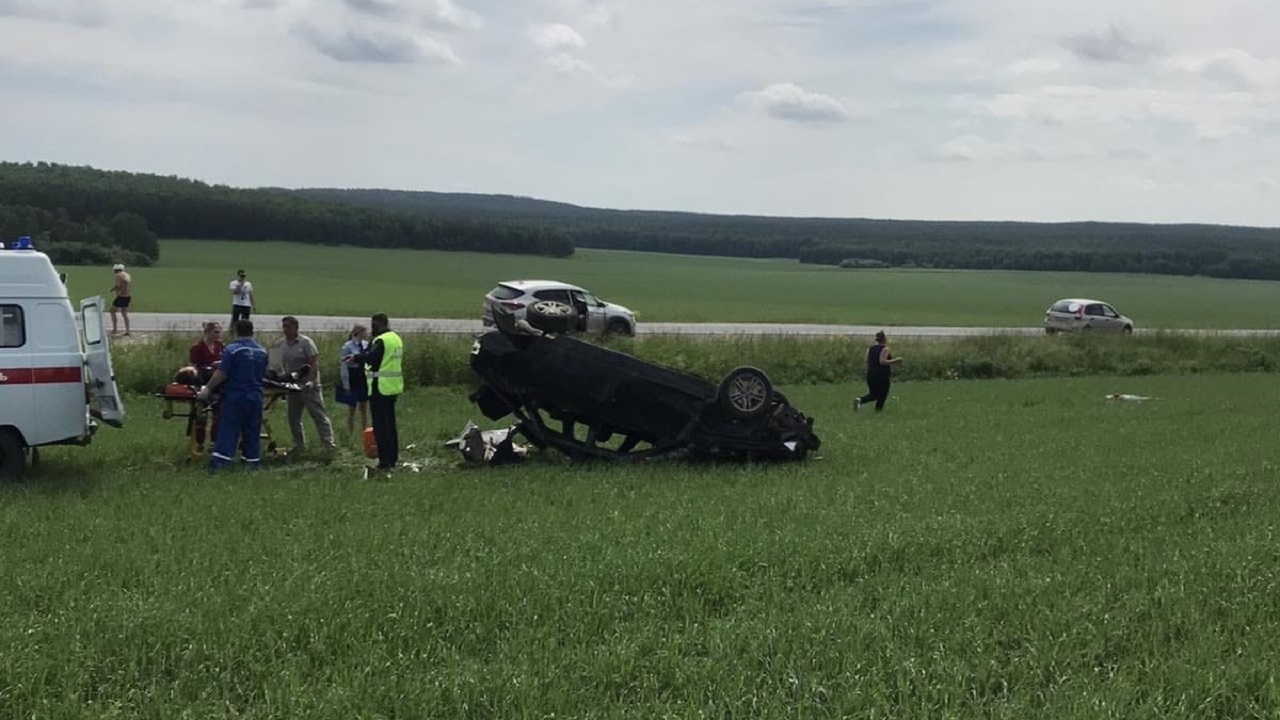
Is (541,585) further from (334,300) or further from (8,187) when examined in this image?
(8,187)

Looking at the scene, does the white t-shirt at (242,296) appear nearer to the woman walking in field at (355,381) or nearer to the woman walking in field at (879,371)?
the woman walking in field at (355,381)

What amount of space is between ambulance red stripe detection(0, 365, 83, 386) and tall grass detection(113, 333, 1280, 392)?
9.85m

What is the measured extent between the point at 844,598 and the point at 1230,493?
5.95 m

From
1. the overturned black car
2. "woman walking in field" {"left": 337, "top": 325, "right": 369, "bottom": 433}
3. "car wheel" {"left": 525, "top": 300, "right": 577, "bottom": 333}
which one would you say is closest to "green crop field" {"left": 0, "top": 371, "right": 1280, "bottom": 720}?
the overturned black car

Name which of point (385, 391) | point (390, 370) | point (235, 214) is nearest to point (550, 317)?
point (390, 370)

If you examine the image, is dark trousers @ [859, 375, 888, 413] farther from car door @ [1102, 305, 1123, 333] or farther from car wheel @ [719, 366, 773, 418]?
car door @ [1102, 305, 1123, 333]

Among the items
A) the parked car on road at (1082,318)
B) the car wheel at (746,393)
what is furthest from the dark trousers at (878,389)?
the parked car on road at (1082,318)

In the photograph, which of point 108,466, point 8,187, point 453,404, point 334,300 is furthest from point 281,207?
point 108,466

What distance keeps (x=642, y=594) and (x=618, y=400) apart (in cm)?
679

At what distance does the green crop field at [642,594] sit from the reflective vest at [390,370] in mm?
1166

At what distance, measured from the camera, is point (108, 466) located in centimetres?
1375

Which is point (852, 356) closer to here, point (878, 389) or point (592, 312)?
point (592, 312)

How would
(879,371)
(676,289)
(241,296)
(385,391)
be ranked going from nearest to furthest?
(385,391) < (879,371) < (241,296) < (676,289)

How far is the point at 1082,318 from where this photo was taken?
46750 millimetres
